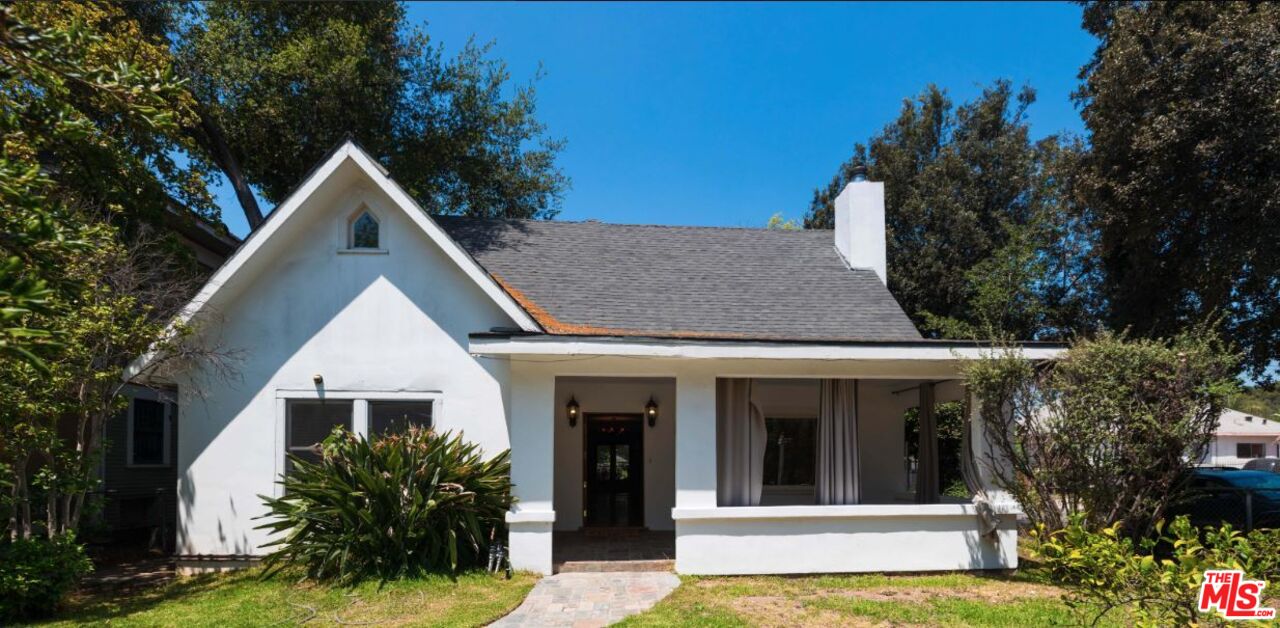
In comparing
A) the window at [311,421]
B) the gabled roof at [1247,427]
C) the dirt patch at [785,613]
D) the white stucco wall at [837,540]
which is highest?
the window at [311,421]

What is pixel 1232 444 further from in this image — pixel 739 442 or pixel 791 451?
pixel 739 442

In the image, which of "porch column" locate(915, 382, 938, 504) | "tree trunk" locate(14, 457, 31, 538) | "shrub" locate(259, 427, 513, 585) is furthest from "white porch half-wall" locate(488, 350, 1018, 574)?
"tree trunk" locate(14, 457, 31, 538)

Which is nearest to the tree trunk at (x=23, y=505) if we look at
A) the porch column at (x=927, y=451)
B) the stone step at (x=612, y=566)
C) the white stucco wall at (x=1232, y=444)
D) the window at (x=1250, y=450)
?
the stone step at (x=612, y=566)

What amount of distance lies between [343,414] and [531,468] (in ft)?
10.3

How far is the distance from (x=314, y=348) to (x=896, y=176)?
2045 cm

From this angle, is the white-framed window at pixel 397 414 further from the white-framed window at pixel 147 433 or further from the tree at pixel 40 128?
the white-framed window at pixel 147 433

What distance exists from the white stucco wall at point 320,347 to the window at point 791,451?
539 cm

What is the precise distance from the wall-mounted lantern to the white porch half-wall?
126 inches

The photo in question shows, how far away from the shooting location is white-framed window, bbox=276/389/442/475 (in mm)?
9484

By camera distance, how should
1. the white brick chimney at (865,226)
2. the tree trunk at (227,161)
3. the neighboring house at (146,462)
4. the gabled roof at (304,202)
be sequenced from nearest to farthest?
the gabled roof at (304,202), the neighboring house at (146,462), the white brick chimney at (865,226), the tree trunk at (227,161)

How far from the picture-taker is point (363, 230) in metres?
9.99

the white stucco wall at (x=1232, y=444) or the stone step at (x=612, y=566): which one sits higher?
the stone step at (x=612, y=566)

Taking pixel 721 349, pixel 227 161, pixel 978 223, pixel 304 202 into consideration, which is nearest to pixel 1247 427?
pixel 978 223

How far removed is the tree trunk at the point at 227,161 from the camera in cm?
1525
